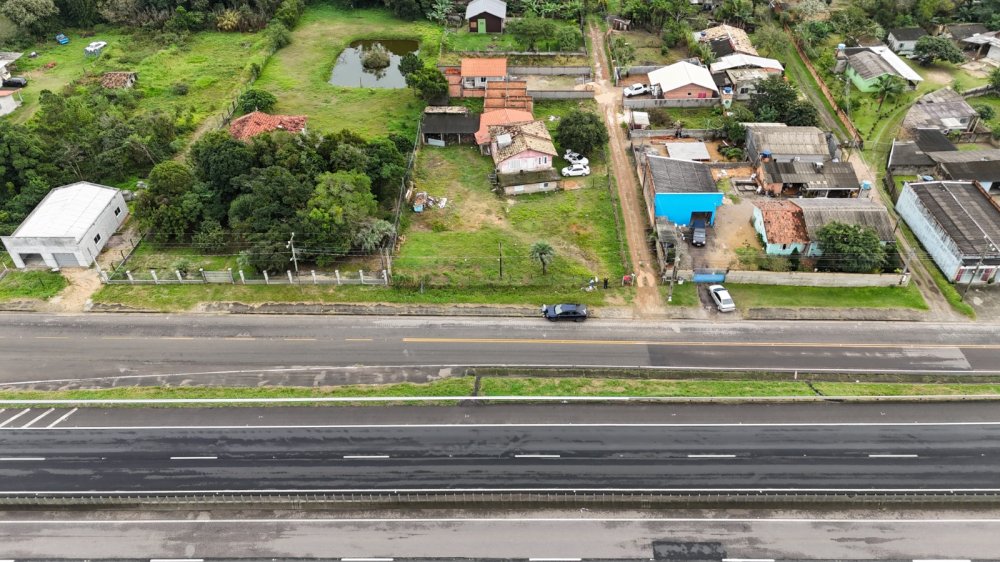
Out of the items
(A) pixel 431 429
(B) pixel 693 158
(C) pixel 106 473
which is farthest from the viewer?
(B) pixel 693 158

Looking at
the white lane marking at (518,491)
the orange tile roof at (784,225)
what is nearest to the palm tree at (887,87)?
the orange tile roof at (784,225)

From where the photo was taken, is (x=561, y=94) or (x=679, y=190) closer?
(x=679, y=190)

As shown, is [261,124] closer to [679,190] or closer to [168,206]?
[168,206]

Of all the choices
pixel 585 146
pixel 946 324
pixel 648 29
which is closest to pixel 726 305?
pixel 946 324

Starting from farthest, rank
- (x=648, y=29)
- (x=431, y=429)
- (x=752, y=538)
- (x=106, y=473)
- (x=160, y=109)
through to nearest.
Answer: (x=648, y=29) < (x=160, y=109) < (x=431, y=429) < (x=106, y=473) < (x=752, y=538)

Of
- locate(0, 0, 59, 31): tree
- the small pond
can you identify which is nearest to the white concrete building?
the small pond

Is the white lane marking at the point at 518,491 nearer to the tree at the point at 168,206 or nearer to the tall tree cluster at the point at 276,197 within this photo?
the tall tree cluster at the point at 276,197

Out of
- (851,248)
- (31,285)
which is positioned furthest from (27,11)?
(851,248)

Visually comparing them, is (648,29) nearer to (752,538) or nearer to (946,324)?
(946,324)
